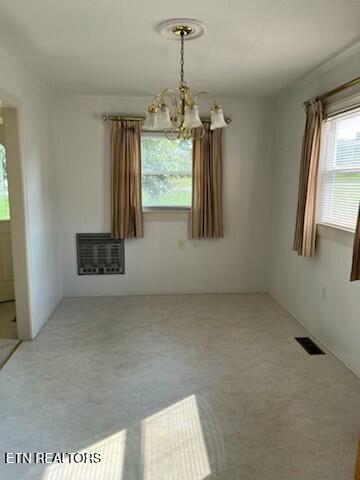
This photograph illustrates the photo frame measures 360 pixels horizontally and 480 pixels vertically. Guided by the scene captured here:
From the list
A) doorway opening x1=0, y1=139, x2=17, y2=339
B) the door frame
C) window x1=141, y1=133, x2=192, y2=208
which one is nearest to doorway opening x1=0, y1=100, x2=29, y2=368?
the door frame

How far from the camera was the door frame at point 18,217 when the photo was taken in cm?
326

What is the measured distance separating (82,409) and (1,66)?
2.61 meters

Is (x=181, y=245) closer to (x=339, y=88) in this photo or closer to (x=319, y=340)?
(x=319, y=340)

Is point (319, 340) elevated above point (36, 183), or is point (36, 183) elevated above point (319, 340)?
point (36, 183)

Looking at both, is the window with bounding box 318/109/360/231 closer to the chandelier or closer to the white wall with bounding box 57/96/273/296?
the chandelier

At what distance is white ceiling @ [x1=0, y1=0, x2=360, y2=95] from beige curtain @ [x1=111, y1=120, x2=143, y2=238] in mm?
663

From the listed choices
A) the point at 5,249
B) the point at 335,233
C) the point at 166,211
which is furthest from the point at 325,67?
the point at 5,249

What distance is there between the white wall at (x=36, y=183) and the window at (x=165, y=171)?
45.1 inches

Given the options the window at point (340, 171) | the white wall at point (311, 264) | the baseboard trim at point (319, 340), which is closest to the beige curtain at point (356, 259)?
the white wall at point (311, 264)

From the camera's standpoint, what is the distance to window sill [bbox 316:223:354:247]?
3023 mm

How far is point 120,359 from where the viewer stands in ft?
10.5

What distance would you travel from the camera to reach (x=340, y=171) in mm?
3256

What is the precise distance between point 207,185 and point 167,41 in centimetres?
219

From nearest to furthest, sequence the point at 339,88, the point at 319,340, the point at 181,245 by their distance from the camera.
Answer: the point at 339,88 < the point at 319,340 < the point at 181,245
